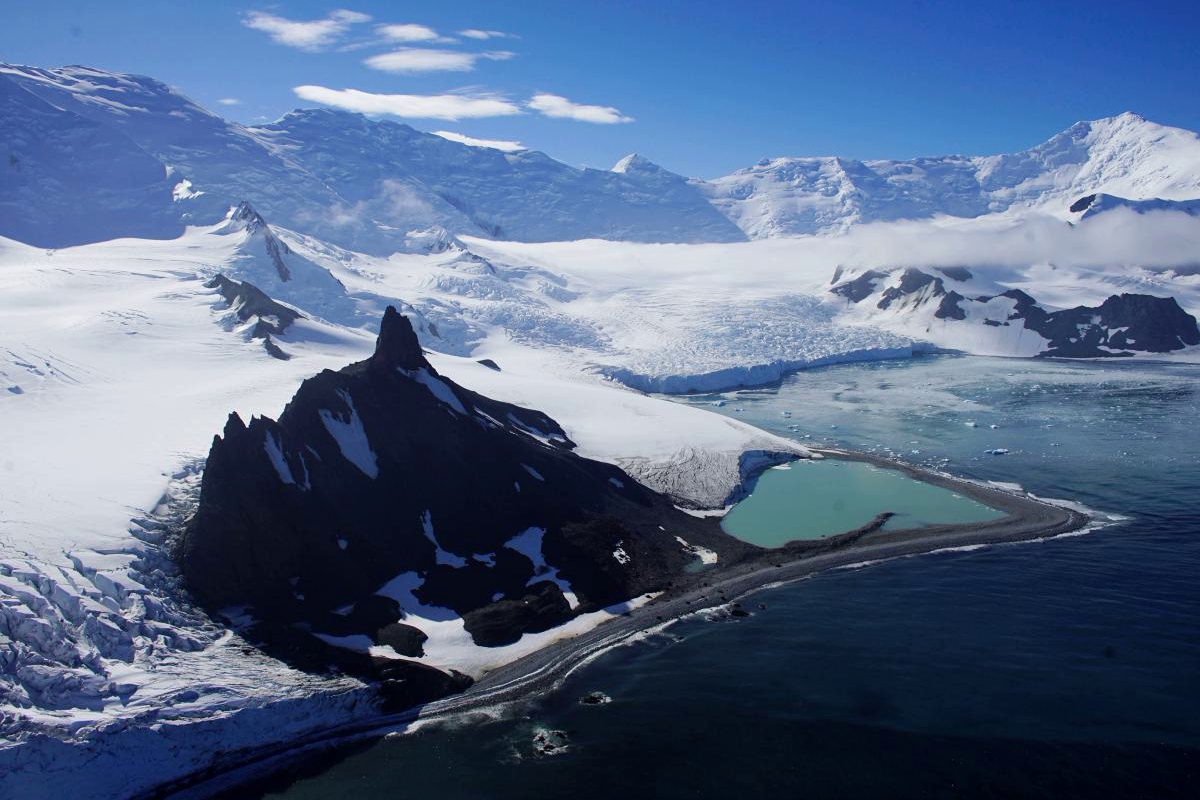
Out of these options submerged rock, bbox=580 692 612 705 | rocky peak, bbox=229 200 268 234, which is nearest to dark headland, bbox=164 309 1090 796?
submerged rock, bbox=580 692 612 705

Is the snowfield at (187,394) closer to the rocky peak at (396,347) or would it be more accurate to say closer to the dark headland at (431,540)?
the dark headland at (431,540)

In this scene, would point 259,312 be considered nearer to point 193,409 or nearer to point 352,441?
point 193,409

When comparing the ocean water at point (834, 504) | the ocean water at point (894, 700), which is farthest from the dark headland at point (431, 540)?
the ocean water at point (894, 700)

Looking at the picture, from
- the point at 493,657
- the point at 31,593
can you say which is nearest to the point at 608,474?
the point at 493,657

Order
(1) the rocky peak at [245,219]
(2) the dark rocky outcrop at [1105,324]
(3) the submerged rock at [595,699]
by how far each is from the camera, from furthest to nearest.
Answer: (2) the dark rocky outcrop at [1105,324]
(1) the rocky peak at [245,219]
(3) the submerged rock at [595,699]

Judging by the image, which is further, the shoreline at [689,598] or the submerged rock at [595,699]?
the submerged rock at [595,699]

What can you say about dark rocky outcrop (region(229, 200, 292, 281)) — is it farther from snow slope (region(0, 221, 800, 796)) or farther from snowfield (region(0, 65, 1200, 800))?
snow slope (region(0, 221, 800, 796))
